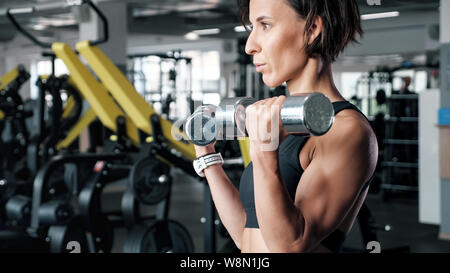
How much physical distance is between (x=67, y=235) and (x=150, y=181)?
65 centimetres

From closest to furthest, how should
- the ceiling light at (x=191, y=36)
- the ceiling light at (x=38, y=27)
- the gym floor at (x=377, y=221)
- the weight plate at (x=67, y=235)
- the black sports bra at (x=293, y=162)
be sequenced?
the black sports bra at (x=293, y=162)
the weight plate at (x=67, y=235)
the gym floor at (x=377, y=221)
the ceiling light at (x=38, y=27)
the ceiling light at (x=191, y=36)

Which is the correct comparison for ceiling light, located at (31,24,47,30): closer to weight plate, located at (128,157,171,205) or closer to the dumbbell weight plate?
weight plate, located at (128,157,171,205)

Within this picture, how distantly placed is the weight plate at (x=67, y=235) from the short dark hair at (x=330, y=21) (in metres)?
2.89

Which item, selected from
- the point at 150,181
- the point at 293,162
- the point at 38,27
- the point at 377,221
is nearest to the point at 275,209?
the point at 293,162

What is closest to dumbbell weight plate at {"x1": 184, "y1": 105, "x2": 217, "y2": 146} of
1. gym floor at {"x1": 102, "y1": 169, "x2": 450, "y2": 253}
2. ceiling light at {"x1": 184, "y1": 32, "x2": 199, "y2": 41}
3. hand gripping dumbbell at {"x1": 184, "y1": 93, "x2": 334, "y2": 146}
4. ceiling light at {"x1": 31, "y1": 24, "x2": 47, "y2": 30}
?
hand gripping dumbbell at {"x1": 184, "y1": 93, "x2": 334, "y2": 146}

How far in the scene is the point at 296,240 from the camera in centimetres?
83

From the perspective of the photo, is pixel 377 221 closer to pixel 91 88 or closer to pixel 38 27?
pixel 91 88

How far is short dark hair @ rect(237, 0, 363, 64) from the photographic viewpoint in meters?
0.90

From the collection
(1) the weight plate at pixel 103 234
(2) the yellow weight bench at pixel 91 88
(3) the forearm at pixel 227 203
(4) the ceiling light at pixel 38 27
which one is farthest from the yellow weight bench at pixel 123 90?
(4) the ceiling light at pixel 38 27

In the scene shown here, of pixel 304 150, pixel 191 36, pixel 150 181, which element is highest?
pixel 191 36

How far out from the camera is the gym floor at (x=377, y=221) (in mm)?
4734

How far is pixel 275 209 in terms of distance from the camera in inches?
31.9

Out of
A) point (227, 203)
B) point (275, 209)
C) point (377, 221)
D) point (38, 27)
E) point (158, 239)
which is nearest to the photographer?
point (275, 209)

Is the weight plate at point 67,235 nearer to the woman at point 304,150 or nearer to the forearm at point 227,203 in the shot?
the forearm at point 227,203
